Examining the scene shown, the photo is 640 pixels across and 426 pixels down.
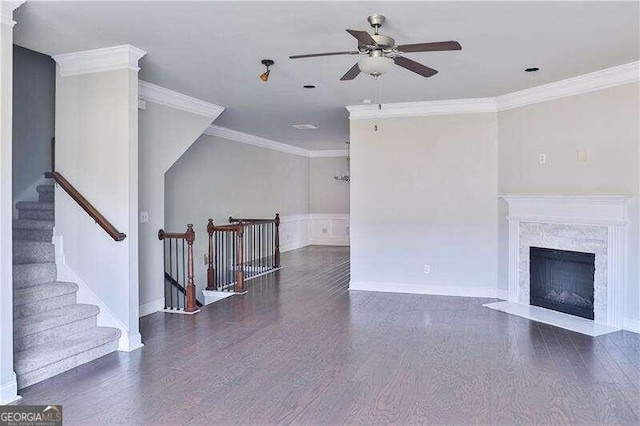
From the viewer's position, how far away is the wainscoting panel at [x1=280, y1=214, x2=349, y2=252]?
11898 millimetres

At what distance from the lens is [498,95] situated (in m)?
5.84

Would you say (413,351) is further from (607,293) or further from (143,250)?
(143,250)

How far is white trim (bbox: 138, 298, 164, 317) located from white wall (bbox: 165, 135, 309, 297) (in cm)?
154

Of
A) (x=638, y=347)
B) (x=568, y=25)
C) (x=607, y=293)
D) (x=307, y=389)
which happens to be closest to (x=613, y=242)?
(x=607, y=293)

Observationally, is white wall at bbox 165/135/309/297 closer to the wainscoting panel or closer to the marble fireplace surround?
the wainscoting panel

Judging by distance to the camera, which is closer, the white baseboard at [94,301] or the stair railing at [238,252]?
the white baseboard at [94,301]

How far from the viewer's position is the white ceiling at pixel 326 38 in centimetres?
322

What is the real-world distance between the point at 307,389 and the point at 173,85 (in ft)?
12.1

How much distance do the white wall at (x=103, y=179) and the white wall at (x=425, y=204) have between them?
3.36 meters

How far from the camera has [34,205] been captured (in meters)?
4.92

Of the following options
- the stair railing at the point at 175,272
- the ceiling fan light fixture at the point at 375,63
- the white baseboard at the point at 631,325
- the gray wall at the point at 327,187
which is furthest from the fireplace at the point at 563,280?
the gray wall at the point at 327,187

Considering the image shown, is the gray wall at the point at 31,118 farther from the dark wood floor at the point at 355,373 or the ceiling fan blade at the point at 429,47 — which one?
the ceiling fan blade at the point at 429,47

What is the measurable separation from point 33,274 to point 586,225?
18.0 feet

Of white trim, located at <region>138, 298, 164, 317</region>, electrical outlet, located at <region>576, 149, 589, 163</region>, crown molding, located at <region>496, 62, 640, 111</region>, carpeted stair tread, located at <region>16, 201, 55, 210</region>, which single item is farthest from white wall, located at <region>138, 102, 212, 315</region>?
electrical outlet, located at <region>576, 149, 589, 163</region>
